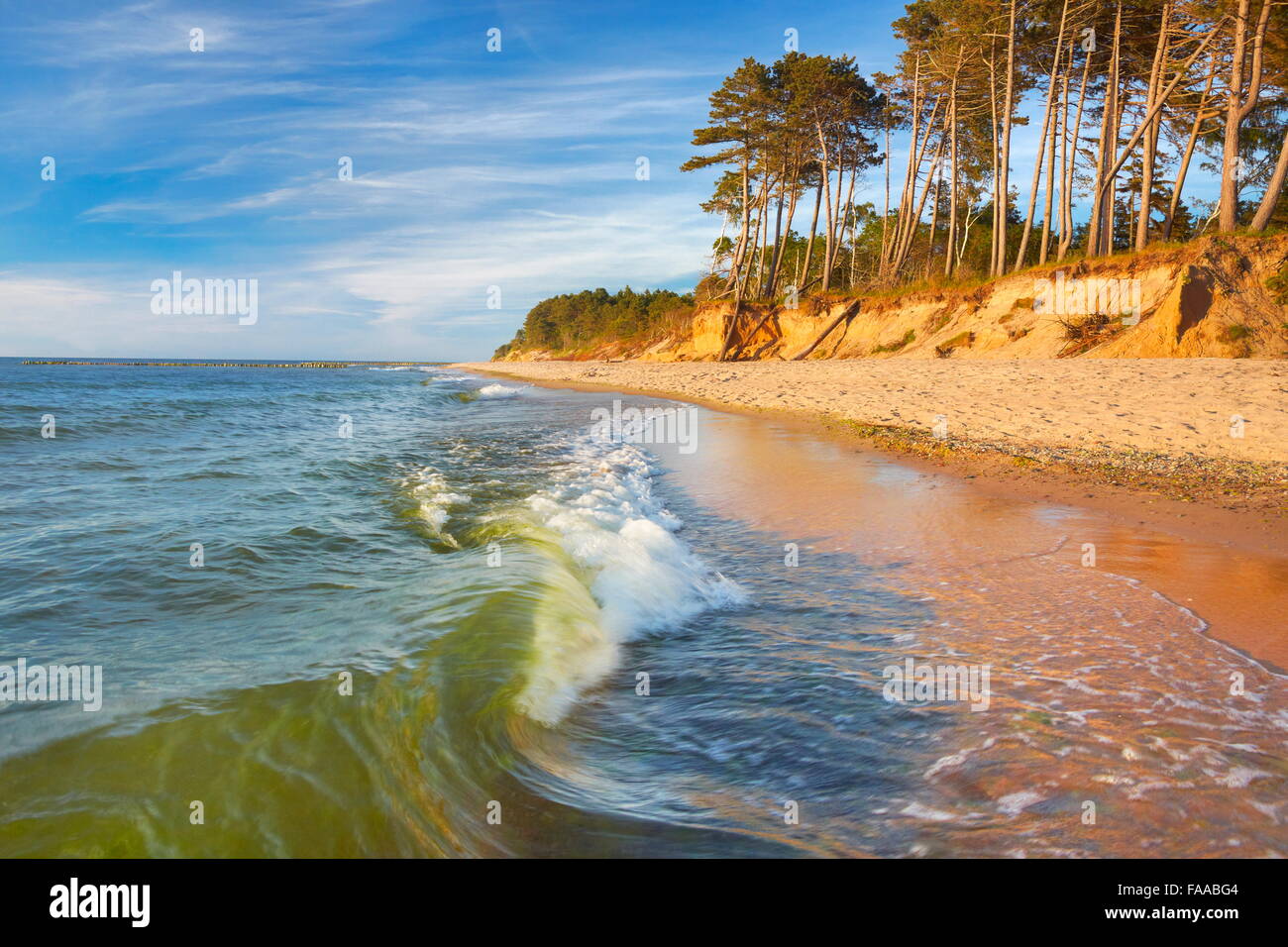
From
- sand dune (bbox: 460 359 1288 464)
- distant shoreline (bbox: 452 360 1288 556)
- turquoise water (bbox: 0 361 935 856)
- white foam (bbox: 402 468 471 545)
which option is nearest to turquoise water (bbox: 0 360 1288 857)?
turquoise water (bbox: 0 361 935 856)

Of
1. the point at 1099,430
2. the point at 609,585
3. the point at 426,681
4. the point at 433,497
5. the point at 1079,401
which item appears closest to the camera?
the point at 426,681

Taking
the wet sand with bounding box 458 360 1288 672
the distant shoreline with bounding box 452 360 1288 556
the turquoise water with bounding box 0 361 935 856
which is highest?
the distant shoreline with bounding box 452 360 1288 556

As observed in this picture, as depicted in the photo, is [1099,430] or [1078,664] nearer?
[1078,664]

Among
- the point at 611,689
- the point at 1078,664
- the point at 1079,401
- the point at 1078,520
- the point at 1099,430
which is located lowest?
the point at 611,689

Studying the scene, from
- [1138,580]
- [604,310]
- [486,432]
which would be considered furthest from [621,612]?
[604,310]

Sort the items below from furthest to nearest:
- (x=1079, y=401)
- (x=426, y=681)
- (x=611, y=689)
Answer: (x=1079, y=401) < (x=611, y=689) < (x=426, y=681)

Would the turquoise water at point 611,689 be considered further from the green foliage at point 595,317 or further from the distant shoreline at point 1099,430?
the green foliage at point 595,317

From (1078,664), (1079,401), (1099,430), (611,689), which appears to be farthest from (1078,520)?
(1079,401)

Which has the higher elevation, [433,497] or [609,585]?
[433,497]

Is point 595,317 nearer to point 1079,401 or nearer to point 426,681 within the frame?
point 1079,401

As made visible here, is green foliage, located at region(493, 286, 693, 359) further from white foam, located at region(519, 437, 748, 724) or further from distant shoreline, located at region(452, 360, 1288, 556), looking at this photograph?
white foam, located at region(519, 437, 748, 724)

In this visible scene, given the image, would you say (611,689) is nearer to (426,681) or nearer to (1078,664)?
(426,681)

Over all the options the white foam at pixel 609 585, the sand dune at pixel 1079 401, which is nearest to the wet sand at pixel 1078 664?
the white foam at pixel 609 585

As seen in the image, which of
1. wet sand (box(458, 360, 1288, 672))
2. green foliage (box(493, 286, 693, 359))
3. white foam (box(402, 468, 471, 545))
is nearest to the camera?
wet sand (box(458, 360, 1288, 672))
